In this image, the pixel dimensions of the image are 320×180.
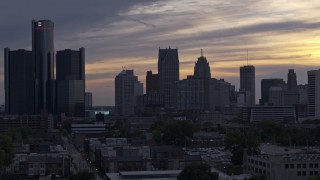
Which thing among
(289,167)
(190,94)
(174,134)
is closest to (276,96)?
(190,94)

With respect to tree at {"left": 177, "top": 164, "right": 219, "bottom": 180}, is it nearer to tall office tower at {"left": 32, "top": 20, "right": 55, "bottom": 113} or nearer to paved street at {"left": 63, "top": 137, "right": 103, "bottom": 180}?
paved street at {"left": 63, "top": 137, "right": 103, "bottom": 180}

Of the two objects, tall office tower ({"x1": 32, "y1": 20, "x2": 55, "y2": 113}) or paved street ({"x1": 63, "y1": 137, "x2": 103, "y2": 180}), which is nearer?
paved street ({"x1": 63, "y1": 137, "x2": 103, "y2": 180})

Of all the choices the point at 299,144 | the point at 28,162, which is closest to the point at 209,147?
the point at 299,144

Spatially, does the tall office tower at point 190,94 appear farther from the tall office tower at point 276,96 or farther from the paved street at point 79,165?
the paved street at point 79,165

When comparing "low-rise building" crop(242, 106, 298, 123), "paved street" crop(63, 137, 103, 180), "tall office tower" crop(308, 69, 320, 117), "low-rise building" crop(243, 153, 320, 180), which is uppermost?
"tall office tower" crop(308, 69, 320, 117)

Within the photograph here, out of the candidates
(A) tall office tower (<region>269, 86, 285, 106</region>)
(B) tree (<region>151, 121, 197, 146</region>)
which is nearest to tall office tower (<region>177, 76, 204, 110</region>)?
(A) tall office tower (<region>269, 86, 285, 106</region>)

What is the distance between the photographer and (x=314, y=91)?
9969cm

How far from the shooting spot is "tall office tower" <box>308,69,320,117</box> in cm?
9861

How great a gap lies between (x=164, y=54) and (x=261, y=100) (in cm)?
2245

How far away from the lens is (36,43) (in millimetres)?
114188

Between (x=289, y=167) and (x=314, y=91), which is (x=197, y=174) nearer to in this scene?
(x=289, y=167)

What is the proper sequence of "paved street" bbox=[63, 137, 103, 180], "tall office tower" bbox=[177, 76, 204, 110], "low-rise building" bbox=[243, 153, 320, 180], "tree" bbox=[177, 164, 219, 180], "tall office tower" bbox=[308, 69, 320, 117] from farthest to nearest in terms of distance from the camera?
"tall office tower" bbox=[177, 76, 204, 110]
"tall office tower" bbox=[308, 69, 320, 117]
"paved street" bbox=[63, 137, 103, 180]
"low-rise building" bbox=[243, 153, 320, 180]
"tree" bbox=[177, 164, 219, 180]

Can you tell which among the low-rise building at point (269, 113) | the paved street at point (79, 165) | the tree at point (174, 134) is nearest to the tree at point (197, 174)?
the paved street at point (79, 165)

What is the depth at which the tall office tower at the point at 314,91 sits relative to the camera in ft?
324
